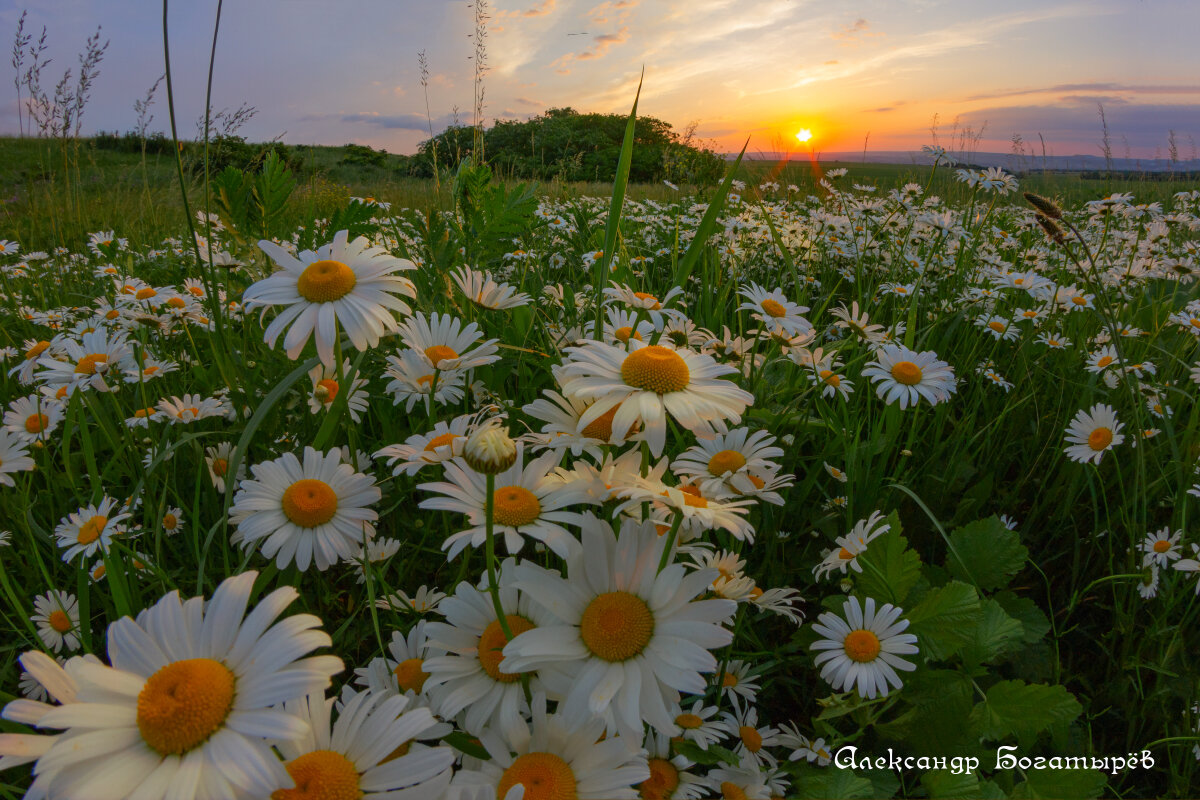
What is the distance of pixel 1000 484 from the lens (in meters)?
2.20

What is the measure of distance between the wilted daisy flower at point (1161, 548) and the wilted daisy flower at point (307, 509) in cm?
177

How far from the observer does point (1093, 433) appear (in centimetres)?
195

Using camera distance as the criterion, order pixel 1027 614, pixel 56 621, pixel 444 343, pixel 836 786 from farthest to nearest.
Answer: pixel 444 343
pixel 1027 614
pixel 56 621
pixel 836 786

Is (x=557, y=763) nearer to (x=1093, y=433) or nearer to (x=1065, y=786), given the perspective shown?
(x=1065, y=786)

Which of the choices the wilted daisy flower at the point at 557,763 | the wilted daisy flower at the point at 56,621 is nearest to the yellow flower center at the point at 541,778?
the wilted daisy flower at the point at 557,763

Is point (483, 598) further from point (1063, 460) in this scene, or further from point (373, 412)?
point (1063, 460)

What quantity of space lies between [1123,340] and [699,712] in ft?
9.44

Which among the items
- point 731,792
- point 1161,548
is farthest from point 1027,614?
point 731,792

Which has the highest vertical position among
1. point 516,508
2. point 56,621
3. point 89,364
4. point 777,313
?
point 777,313

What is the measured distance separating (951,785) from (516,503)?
33.4 inches

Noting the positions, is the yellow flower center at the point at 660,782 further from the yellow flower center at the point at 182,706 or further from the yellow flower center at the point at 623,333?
the yellow flower center at the point at 623,333

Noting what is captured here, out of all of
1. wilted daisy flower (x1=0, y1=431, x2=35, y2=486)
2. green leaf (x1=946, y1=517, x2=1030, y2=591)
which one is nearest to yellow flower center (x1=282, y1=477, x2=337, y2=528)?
wilted daisy flower (x1=0, y1=431, x2=35, y2=486)

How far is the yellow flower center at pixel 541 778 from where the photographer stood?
0.85m

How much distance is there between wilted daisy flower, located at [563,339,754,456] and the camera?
3.01 feet
